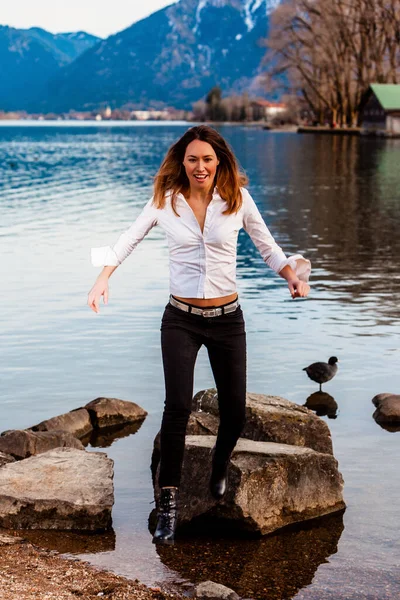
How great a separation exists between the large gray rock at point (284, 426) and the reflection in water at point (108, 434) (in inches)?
71.7

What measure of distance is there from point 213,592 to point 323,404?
522 cm

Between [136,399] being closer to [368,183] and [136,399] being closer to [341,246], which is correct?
[341,246]

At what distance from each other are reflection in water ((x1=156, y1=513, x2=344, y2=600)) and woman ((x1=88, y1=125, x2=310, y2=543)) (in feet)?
2.36

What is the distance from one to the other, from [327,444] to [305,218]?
861 inches

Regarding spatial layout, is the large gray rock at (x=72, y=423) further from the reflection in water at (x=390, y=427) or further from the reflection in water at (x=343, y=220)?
the reflection in water at (x=343, y=220)

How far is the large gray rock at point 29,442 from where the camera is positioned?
8398 millimetres

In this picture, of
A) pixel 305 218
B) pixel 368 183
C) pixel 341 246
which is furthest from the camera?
pixel 368 183

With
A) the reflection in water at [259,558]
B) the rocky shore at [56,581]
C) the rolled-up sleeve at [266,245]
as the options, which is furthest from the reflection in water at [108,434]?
the rolled-up sleeve at [266,245]

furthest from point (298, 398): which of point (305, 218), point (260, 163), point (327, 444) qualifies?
point (260, 163)

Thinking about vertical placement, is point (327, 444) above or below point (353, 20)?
below

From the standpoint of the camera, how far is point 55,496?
7.00 meters

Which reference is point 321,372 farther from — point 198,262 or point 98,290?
point 98,290

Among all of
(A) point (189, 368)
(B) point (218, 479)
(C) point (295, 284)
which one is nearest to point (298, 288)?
(C) point (295, 284)

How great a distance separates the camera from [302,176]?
1898 inches
